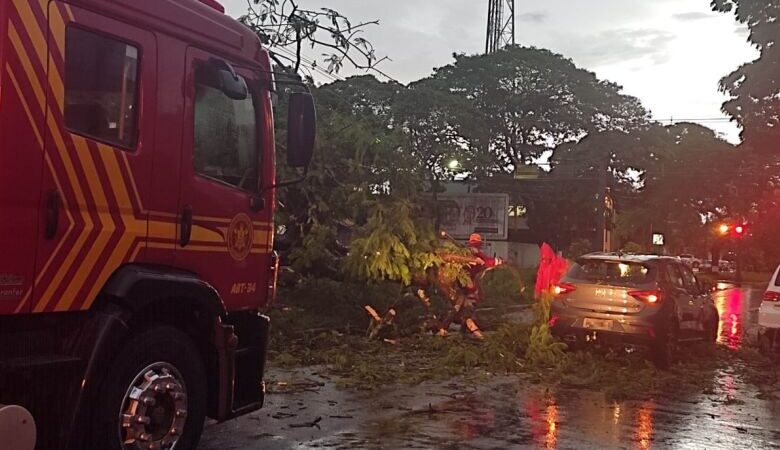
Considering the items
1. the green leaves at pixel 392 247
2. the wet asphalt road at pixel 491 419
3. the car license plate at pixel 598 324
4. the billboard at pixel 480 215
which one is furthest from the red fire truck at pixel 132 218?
the billboard at pixel 480 215

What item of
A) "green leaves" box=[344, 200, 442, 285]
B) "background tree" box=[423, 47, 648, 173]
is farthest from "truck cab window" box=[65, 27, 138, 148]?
"background tree" box=[423, 47, 648, 173]

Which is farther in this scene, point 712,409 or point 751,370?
point 751,370

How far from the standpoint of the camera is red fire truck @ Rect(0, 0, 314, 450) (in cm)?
420

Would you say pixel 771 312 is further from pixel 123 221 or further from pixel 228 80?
pixel 123 221

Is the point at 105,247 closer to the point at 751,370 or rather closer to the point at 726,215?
the point at 751,370

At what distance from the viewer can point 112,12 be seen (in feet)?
15.3

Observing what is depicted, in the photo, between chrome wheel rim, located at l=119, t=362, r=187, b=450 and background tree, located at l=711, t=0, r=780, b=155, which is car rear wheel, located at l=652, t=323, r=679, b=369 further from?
background tree, located at l=711, t=0, r=780, b=155

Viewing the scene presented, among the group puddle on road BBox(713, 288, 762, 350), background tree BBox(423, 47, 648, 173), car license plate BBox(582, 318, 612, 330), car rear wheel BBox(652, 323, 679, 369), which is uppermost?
background tree BBox(423, 47, 648, 173)

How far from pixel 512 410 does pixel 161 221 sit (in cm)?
456

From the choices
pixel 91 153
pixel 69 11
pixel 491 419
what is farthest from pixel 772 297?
pixel 69 11

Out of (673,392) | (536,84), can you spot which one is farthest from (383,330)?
(536,84)

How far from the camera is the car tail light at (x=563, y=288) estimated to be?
11711 millimetres

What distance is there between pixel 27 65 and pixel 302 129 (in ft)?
6.99

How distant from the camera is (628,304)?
36.7ft
